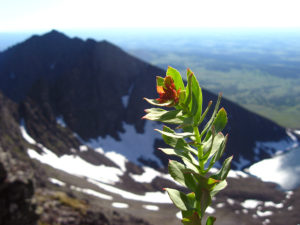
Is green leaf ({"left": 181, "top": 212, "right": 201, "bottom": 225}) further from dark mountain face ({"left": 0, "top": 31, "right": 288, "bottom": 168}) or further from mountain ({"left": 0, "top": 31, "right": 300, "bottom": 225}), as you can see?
dark mountain face ({"left": 0, "top": 31, "right": 288, "bottom": 168})

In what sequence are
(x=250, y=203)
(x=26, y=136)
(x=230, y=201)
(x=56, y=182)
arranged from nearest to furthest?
(x=56, y=182) < (x=26, y=136) < (x=230, y=201) < (x=250, y=203)

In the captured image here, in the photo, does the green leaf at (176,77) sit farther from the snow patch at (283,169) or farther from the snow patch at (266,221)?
the snow patch at (283,169)

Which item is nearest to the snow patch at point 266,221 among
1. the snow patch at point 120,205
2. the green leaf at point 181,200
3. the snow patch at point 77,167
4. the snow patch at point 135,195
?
the snow patch at point 135,195

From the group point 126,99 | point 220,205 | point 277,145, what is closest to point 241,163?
point 220,205

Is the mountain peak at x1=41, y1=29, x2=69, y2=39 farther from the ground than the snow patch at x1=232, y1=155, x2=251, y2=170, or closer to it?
farther from the ground

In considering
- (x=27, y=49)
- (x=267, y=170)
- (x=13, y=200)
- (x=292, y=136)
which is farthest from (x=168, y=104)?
(x=292, y=136)

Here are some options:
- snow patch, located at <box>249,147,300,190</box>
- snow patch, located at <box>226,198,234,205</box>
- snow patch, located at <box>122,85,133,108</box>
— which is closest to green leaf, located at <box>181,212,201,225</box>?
snow patch, located at <box>226,198,234,205</box>

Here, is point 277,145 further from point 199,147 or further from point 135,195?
point 199,147
